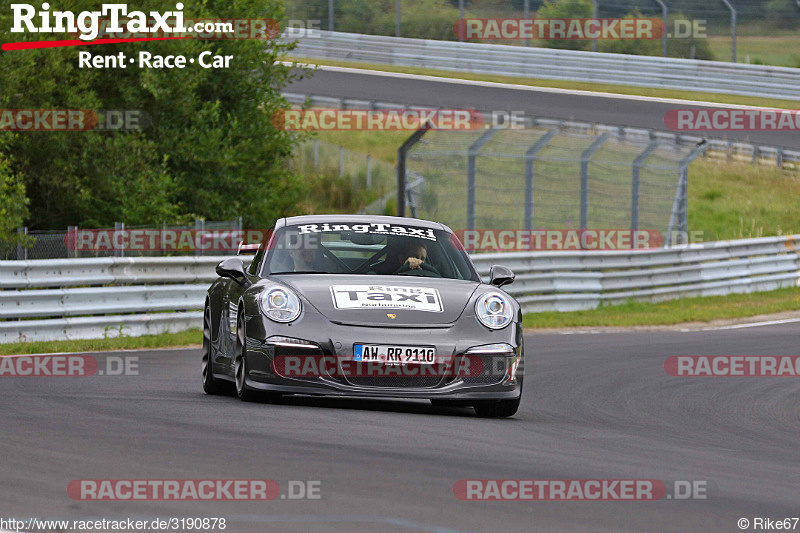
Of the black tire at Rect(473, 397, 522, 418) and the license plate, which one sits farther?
the black tire at Rect(473, 397, 522, 418)

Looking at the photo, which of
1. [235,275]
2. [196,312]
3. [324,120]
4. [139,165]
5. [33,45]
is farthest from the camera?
[324,120]

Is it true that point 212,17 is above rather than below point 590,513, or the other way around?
above

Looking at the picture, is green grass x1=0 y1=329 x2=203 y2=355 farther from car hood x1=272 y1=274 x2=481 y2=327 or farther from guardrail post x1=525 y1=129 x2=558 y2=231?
guardrail post x1=525 y1=129 x2=558 y2=231

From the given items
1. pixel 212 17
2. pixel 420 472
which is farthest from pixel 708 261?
pixel 420 472

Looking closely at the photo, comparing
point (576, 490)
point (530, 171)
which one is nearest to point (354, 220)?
point (576, 490)

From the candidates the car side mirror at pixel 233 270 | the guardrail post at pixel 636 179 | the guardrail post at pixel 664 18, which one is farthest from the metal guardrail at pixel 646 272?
the guardrail post at pixel 664 18

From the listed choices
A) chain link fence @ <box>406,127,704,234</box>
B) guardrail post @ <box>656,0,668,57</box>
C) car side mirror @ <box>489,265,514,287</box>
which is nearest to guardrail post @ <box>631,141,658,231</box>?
chain link fence @ <box>406,127,704,234</box>

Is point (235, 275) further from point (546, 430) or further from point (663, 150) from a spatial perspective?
point (663, 150)

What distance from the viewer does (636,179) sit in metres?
22.5

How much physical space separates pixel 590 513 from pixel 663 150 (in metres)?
18.8

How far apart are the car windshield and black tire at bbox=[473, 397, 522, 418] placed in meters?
0.99

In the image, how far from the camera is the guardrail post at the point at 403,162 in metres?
21.1

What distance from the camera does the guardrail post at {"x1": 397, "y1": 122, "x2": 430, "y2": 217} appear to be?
830 inches

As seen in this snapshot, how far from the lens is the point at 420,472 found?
608 centimetres
